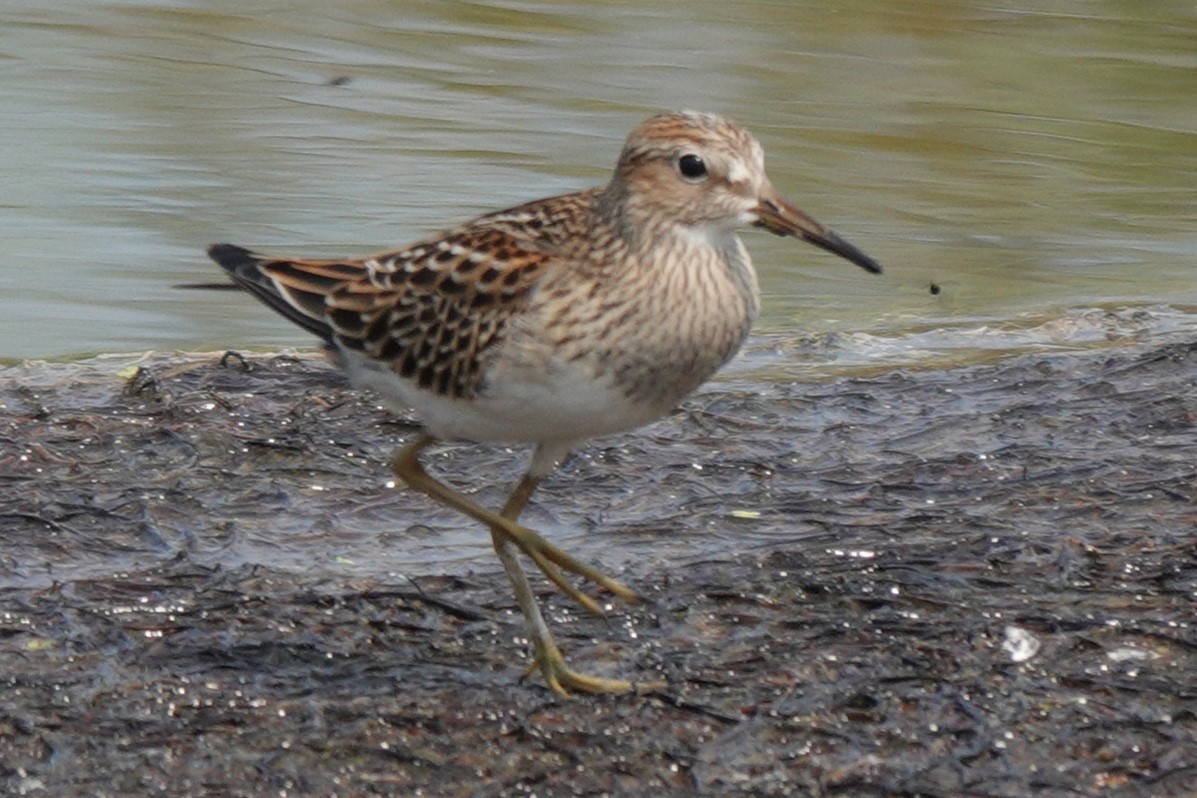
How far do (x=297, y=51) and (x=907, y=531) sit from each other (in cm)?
671

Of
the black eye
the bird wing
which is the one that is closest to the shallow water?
the bird wing

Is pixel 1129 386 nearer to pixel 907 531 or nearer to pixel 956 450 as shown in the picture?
pixel 956 450

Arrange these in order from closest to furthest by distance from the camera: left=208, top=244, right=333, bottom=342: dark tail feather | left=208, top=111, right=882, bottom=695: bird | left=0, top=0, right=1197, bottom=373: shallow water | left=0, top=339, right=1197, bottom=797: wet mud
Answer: left=0, top=339, right=1197, bottom=797: wet mud
left=208, top=111, right=882, bottom=695: bird
left=208, top=244, right=333, bottom=342: dark tail feather
left=0, top=0, right=1197, bottom=373: shallow water

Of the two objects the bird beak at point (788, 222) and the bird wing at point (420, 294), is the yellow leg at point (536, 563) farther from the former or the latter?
the bird beak at point (788, 222)

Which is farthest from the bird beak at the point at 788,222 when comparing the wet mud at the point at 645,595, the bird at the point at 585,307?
the wet mud at the point at 645,595

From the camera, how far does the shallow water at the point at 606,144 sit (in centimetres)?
966

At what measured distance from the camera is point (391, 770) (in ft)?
17.4

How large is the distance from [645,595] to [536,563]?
1.14 feet

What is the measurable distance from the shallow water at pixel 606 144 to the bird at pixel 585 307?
3196 millimetres

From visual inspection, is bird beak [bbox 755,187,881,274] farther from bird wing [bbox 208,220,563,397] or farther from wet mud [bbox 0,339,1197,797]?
wet mud [bbox 0,339,1197,797]

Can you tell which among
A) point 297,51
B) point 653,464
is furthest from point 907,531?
point 297,51

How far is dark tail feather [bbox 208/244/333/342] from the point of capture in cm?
642

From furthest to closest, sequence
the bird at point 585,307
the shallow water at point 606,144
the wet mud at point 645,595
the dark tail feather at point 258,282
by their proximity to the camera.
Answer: the shallow water at point 606,144
the dark tail feather at point 258,282
the bird at point 585,307
the wet mud at point 645,595

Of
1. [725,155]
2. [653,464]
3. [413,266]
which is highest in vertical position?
[725,155]
